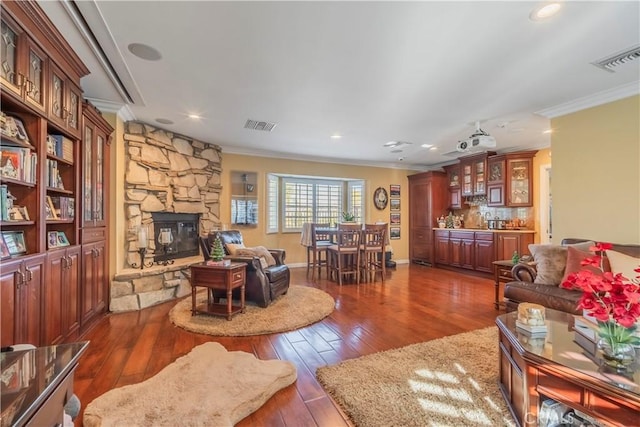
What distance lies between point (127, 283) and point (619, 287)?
173 inches

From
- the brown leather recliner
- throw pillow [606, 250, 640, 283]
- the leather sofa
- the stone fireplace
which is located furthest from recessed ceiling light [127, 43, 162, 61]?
throw pillow [606, 250, 640, 283]

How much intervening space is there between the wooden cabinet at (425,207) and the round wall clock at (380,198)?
28.9 inches

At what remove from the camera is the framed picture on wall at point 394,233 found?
24.2ft

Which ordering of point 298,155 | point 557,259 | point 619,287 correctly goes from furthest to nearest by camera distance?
1. point 298,155
2. point 557,259
3. point 619,287

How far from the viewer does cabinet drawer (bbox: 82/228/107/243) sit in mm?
2866

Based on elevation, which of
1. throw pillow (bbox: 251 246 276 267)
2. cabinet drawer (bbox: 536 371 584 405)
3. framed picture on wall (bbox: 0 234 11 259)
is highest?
framed picture on wall (bbox: 0 234 11 259)

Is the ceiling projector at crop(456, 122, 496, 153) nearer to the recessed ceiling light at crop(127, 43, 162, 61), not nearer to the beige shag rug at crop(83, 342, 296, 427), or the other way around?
the beige shag rug at crop(83, 342, 296, 427)

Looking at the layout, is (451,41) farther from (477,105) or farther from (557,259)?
(557,259)

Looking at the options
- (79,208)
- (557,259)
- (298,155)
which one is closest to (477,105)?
(557,259)

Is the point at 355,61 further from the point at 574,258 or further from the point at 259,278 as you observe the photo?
the point at 574,258

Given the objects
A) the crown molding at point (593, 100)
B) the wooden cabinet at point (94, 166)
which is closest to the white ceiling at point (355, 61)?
the crown molding at point (593, 100)

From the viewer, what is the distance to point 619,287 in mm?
1347

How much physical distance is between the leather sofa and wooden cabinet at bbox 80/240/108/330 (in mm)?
4424

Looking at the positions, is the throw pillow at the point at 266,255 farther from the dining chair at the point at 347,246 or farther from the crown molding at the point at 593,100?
the crown molding at the point at 593,100
